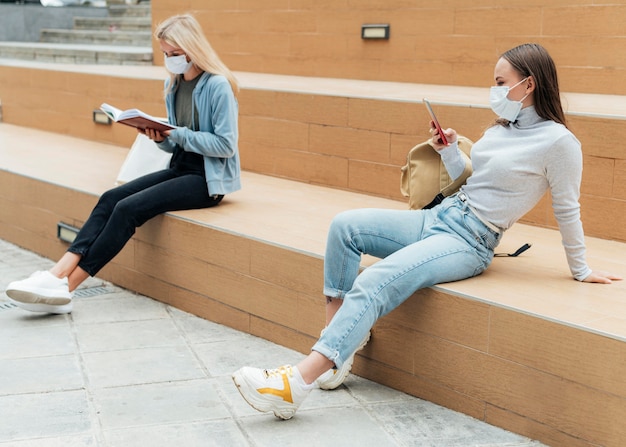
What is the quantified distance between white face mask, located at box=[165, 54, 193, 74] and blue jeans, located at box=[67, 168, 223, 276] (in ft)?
1.74

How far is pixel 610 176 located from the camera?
4.08 metres

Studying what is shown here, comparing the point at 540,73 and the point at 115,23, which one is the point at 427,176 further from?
the point at 115,23

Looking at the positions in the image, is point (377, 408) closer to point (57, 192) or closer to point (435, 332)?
point (435, 332)

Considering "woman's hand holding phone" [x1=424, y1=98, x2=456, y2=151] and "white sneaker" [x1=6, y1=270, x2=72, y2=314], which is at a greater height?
"woman's hand holding phone" [x1=424, y1=98, x2=456, y2=151]

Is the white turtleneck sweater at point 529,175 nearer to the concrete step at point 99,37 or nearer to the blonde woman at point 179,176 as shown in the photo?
the blonde woman at point 179,176

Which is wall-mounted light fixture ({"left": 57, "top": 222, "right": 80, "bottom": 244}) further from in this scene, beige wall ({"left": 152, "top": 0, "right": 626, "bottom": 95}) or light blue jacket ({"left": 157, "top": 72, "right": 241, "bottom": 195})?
beige wall ({"left": 152, "top": 0, "right": 626, "bottom": 95})

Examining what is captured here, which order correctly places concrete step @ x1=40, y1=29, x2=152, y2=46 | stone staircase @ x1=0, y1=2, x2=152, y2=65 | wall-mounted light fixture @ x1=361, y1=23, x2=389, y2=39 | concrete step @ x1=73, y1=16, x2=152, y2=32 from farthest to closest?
concrete step @ x1=73, y1=16, x2=152, y2=32, concrete step @ x1=40, y1=29, x2=152, y2=46, stone staircase @ x1=0, y1=2, x2=152, y2=65, wall-mounted light fixture @ x1=361, y1=23, x2=389, y2=39

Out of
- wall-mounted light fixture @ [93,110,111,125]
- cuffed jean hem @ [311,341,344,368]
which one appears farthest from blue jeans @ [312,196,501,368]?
wall-mounted light fixture @ [93,110,111,125]

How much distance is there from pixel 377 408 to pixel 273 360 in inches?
27.2

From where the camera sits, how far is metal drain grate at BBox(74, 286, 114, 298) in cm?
483

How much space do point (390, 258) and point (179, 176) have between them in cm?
179

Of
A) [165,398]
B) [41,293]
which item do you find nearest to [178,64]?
[41,293]

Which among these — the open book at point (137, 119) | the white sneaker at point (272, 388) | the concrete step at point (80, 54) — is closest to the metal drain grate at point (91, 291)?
the open book at point (137, 119)

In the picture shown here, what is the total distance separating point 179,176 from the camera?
4680 mm
